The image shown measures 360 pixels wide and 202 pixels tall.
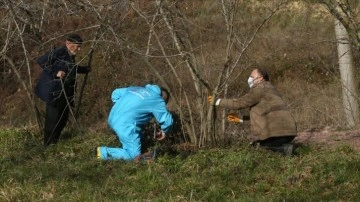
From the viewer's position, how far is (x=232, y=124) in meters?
9.40

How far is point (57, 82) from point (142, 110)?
163 centimetres

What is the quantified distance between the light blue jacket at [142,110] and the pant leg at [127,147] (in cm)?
6

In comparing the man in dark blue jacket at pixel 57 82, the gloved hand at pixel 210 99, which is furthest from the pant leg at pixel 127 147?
the man in dark blue jacket at pixel 57 82

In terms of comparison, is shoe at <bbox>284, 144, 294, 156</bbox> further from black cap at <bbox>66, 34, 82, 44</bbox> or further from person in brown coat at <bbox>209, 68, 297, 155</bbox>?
black cap at <bbox>66, 34, 82, 44</bbox>

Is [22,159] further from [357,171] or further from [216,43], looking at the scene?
[357,171]

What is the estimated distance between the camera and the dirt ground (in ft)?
28.2

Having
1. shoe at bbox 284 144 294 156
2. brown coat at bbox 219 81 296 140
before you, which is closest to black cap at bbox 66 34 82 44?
brown coat at bbox 219 81 296 140

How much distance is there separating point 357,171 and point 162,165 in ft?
6.36

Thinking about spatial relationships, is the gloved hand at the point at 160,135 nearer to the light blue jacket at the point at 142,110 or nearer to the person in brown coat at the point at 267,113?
the light blue jacket at the point at 142,110

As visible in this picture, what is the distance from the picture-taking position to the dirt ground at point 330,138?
28.2ft

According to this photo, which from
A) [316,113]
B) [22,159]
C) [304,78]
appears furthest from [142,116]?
[304,78]

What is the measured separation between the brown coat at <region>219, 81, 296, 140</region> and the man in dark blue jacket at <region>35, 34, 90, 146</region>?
88.6 inches

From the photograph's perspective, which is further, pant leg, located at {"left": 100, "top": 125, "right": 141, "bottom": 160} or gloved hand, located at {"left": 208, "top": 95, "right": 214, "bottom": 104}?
gloved hand, located at {"left": 208, "top": 95, "right": 214, "bottom": 104}

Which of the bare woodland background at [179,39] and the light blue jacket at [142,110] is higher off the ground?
the bare woodland background at [179,39]
